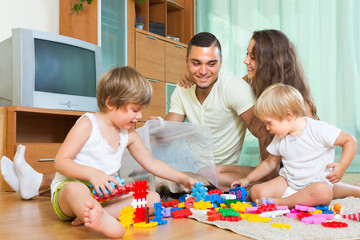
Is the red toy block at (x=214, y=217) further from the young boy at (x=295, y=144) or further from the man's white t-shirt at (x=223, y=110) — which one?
the man's white t-shirt at (x=223, y=110)

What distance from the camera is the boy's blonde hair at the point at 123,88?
1.13 m

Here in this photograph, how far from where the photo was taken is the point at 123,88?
113cm

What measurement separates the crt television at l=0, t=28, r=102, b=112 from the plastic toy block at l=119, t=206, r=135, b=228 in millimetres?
1299

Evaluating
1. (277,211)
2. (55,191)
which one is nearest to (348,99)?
(277,211)

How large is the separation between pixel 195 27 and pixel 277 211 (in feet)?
9.40

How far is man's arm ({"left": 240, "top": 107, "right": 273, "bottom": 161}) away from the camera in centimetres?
159

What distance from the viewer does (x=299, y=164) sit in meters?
1.32

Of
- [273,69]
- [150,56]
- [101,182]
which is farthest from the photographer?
[150,56]

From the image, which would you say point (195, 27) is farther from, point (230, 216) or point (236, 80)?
point (230, 216)

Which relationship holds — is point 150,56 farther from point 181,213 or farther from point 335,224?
point 335,224

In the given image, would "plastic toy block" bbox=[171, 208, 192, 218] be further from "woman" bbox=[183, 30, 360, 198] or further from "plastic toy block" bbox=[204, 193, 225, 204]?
"woman" bbox=[183, 30, 360, 198]

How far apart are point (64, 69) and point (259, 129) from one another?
4.37 feet

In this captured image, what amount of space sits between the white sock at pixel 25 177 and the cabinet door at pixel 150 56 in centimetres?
155

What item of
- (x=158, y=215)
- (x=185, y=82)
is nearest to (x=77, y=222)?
(x=158, y=215)
